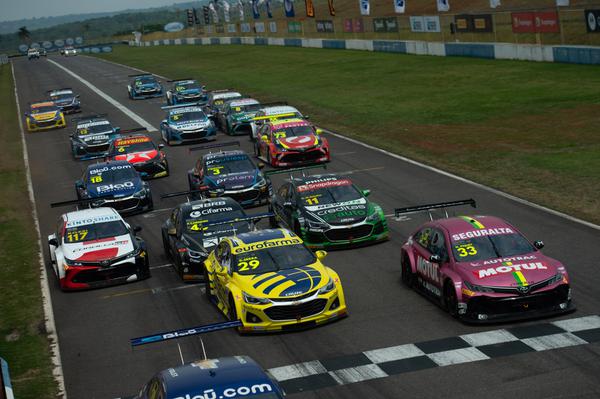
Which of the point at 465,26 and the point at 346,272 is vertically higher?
the point at 465,26

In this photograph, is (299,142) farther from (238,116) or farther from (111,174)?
(238,116)

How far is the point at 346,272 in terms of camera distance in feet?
69.9

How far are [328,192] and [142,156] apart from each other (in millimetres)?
13982

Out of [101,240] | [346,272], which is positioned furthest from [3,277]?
[346,272]

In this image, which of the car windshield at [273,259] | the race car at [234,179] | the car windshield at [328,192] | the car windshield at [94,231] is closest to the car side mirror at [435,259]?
the car windshield at [273,259]

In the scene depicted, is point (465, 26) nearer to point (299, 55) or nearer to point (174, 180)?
point (299, 55)

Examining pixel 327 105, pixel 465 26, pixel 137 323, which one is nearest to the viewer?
pixel 137 323

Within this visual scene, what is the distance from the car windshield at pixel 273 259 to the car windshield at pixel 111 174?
513 inches

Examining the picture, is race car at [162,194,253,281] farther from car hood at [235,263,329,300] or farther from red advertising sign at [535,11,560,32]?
red advertising sign at [535,11,560,32]

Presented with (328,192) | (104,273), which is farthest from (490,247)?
(104,273)

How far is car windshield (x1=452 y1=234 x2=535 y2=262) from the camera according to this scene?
17312 millimetres

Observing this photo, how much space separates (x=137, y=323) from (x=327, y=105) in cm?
3810

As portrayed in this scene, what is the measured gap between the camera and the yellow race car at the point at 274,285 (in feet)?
56.1

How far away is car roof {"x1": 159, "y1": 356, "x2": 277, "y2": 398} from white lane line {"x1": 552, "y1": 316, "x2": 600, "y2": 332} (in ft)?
22.5
